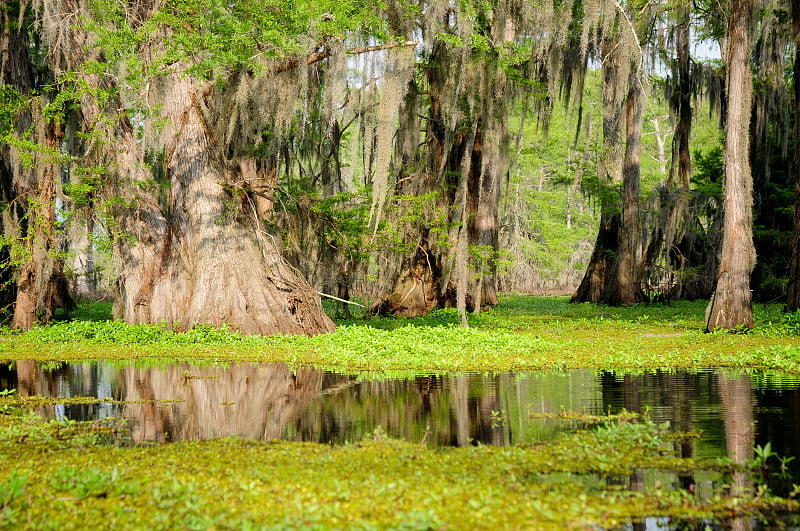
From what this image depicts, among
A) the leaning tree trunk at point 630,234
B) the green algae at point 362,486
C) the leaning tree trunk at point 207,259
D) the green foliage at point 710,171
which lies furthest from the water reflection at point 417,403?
the green foliage at point 710,171

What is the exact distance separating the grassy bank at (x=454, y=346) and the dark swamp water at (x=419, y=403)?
3.37 ft

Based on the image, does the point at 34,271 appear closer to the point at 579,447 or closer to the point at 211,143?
the point at 211,143

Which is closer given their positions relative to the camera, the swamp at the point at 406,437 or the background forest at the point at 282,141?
the swamp at the point at 406,437

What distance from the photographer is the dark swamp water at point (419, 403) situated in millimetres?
6375

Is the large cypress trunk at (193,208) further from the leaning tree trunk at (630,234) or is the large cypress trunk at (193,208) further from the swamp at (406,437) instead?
the leaning tree trunk at (630,234)

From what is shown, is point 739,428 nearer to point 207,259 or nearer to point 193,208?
point 207,259

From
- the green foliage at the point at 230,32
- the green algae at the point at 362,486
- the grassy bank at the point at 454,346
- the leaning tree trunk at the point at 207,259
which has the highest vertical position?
the green foliage at the point at 230,32

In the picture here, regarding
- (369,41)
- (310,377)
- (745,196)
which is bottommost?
(310,377)

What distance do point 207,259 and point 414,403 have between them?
874 centimetres

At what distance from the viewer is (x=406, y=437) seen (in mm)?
6223

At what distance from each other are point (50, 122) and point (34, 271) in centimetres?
335

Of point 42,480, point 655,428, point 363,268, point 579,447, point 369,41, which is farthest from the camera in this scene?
point 363,268

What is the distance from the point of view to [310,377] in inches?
398


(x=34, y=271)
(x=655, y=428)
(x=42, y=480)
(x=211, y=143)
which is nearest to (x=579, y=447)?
(x=655, y=428)
